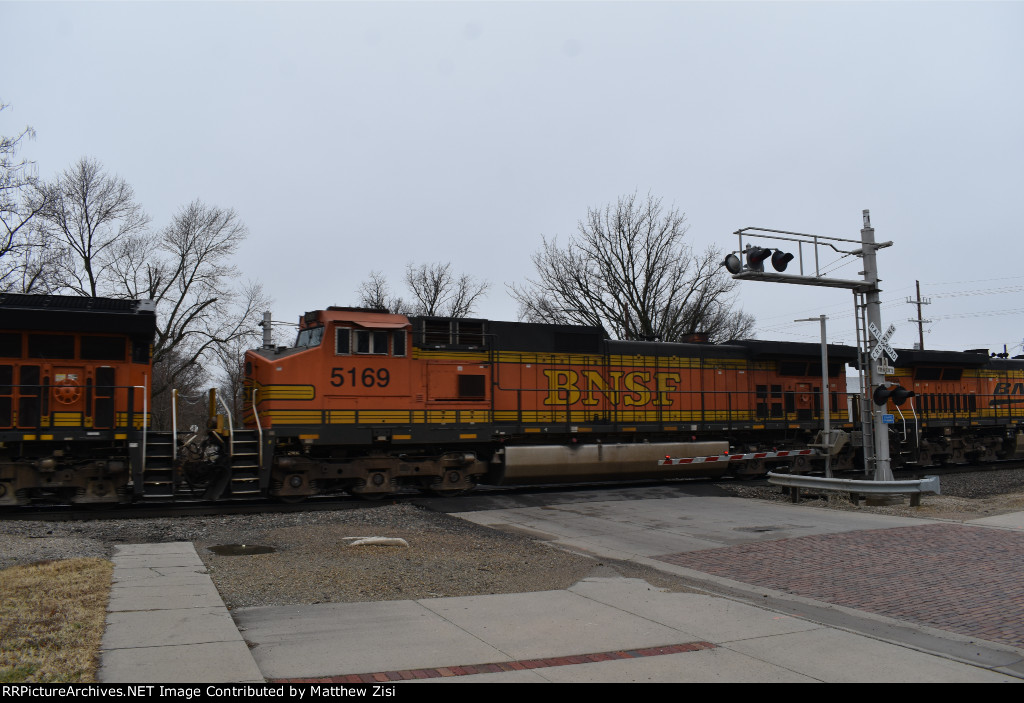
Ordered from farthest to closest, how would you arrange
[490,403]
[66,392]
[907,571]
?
[490,403] → [66,392] → [907,571]

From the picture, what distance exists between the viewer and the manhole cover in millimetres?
9105

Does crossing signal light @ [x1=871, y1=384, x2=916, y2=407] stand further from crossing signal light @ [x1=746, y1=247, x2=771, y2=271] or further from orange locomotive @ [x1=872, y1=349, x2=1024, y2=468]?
orange locomotive @ [x1=872, y1=349, x2=1024, y2=468]

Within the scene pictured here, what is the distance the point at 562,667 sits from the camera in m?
5.02

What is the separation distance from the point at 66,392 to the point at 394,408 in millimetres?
5721

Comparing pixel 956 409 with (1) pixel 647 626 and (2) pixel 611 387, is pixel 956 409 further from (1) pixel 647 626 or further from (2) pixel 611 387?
(1) pixel 647 626

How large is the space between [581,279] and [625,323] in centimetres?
300

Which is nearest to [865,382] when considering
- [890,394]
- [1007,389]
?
[890,394]

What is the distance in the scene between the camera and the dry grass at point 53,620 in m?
4.53

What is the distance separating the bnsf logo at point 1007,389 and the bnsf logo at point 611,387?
14477 millimetres

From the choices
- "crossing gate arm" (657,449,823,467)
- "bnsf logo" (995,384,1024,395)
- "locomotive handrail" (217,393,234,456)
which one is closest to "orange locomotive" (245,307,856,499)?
"crossing gate arm" (657,449,823,467)

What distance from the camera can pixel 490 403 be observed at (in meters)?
16.0

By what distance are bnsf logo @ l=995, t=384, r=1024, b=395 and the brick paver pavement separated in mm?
17695
